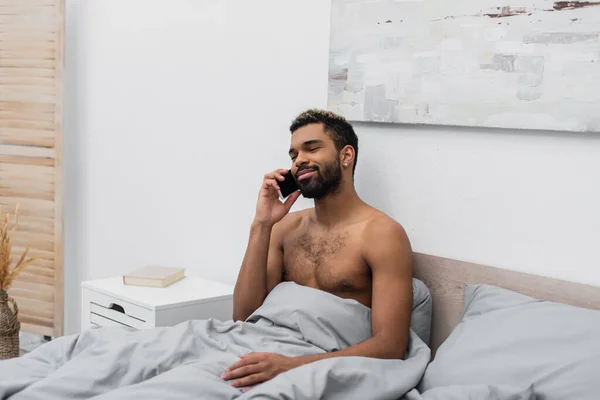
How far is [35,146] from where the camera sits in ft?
12.4

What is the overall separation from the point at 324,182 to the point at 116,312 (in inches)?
40.2

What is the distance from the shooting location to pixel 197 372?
199 cm

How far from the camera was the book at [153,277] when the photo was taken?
3.05m

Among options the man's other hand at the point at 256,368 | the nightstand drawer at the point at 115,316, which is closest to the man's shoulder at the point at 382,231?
the man's other hand at the point at 256,368

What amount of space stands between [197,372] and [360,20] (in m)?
1.34

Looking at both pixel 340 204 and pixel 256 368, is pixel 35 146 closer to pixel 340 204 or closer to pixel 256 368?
pixel 340 204

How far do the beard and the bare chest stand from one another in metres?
0.14

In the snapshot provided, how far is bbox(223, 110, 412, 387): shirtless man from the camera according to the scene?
2285mm

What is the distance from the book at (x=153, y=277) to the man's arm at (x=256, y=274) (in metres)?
0.51

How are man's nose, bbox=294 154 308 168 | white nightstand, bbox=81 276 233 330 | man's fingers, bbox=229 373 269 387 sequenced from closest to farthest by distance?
man's fingers, bbox=229 373 269 387, man's nose, bbox=294 154 308 168, white nightstand, bbox=81 276 233 330

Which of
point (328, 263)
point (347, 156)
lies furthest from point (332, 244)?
point (347, 156)

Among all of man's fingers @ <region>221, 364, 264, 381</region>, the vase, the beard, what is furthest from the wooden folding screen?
man's fingers @ <region>221, 364, 264, 381</region>

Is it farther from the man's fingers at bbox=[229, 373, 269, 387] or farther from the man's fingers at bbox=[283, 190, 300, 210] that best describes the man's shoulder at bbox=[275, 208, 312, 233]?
the man's fingers at bbox=[229, 373, 269, 387]

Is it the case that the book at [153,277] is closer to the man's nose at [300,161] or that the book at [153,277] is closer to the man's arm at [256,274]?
the man's arm at [256,274]
